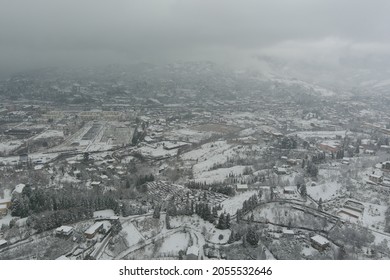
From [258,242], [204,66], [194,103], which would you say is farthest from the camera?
[204,66]

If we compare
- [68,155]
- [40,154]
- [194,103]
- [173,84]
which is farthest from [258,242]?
[173,84]

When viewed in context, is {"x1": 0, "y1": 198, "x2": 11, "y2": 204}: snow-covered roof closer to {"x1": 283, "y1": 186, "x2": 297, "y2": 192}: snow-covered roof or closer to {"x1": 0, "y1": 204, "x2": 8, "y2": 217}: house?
{"x1": 0, "y1": 204, "x2": 8, "y2": 217}: house

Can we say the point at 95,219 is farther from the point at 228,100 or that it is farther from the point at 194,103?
the point at 228,100

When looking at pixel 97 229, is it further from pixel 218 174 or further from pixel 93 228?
pixel 218 174

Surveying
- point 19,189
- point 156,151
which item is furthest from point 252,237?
point 156,151

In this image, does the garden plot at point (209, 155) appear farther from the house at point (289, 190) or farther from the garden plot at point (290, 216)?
the garden plot at point (290, 216)

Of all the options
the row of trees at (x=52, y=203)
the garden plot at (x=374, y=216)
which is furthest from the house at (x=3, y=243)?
the garden plot at (x=374, y=216)
